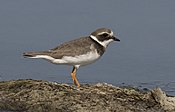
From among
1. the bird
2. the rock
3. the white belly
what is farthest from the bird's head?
the rock

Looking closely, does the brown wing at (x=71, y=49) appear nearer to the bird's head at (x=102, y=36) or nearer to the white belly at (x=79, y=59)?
the white belly at (x=79, y=59)

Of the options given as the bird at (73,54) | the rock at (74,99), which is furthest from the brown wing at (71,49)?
the rock at (74,99)

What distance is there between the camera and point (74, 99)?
8461 millimetres

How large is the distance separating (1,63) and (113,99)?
4.45 metres

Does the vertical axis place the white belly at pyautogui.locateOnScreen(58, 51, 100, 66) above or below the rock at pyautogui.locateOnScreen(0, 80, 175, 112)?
above

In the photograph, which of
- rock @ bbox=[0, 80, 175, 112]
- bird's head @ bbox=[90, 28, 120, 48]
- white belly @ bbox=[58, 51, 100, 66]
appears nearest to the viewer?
rock @ bbox=[0, 80, 175, 112]

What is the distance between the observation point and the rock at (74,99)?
8.27m

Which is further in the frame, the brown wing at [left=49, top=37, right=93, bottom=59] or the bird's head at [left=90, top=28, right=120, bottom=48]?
the bird's head at [left=90, top=28, right=120, bottom=48]

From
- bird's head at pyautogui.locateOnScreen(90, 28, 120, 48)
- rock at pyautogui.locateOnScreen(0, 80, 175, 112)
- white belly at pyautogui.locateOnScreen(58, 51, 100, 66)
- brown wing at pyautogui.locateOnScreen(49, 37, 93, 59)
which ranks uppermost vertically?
bird's head at pyautogui.locateOnScreen(90, 28, 120, 48)

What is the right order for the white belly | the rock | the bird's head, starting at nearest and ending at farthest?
the rock → the white belly → the bird's head

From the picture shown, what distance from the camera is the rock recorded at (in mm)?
8266

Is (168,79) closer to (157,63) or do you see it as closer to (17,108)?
(157,63)

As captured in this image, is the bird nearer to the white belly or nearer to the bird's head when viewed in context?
the white belly

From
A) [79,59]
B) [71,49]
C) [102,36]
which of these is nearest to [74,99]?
[79,59]
